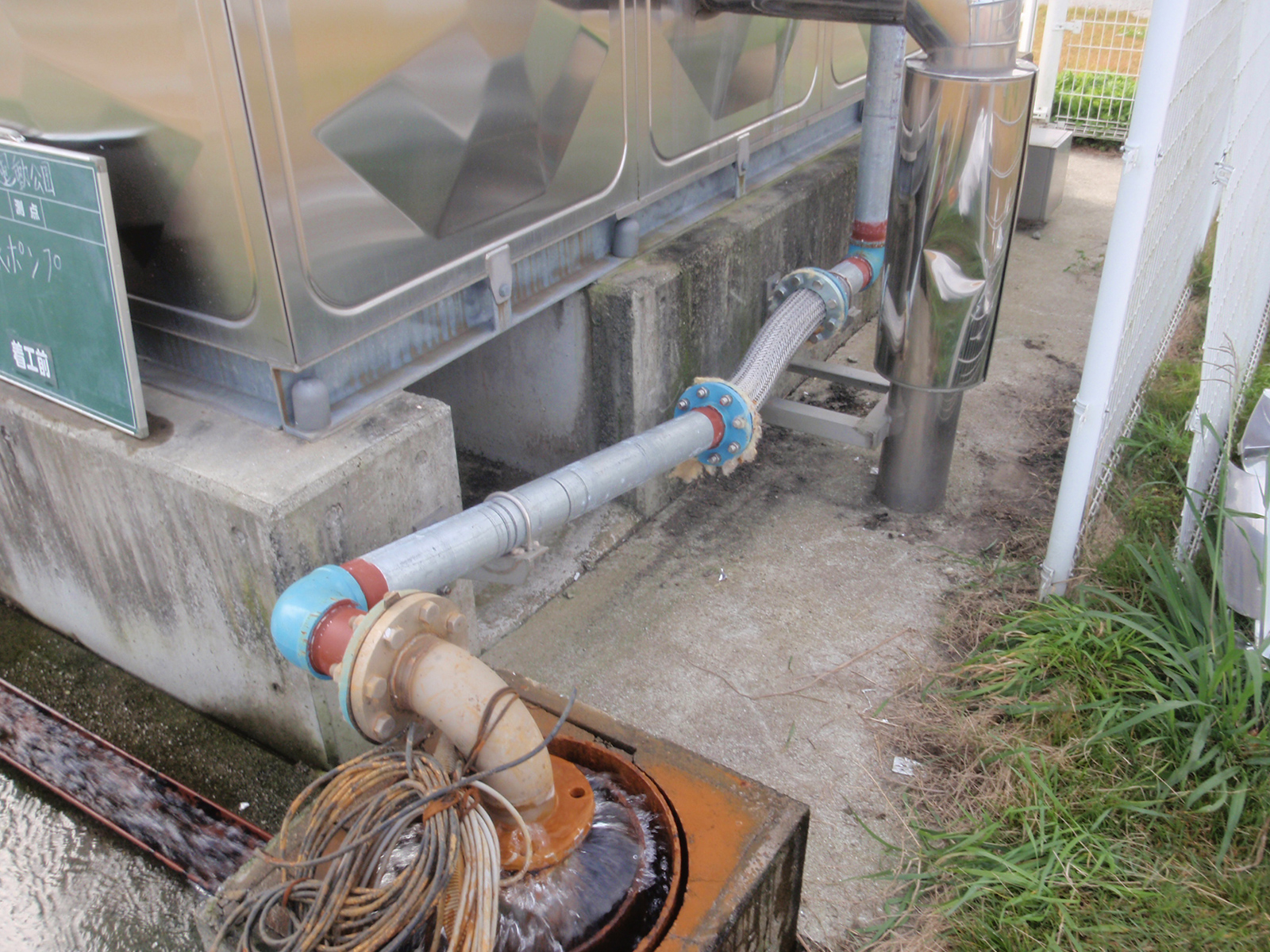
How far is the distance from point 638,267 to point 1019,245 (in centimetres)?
342

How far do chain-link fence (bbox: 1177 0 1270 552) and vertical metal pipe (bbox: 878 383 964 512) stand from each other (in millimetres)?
770

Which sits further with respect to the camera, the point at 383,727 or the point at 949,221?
the point at 949,221

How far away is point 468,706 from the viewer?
145 cm

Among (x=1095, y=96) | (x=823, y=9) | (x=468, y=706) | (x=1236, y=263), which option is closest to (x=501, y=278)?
(x=823, y=9)

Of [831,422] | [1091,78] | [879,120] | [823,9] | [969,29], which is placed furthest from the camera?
[1091,78]

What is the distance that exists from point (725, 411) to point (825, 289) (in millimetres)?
848

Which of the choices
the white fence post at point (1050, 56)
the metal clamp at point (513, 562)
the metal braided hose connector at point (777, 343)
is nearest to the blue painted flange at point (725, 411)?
the metal braided hose connector at point (777, 343)

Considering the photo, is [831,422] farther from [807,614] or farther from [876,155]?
[876,155]

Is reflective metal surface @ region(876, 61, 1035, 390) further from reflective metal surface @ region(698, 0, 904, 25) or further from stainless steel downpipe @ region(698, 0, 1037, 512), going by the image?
reflective metal surface @ region(698, 0, 904, 25)

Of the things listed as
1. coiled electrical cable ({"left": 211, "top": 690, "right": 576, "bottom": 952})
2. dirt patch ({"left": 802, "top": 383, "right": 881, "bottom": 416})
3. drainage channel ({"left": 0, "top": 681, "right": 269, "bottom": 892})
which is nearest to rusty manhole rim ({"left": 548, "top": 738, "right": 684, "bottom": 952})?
coiled electrical cable ({"left": 211, "top": 690, "right": 576, "bottom": 952})

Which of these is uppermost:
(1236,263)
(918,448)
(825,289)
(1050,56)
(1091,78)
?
(1050,56)

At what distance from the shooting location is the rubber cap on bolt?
182 cm

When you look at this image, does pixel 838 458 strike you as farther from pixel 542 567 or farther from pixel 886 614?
pixel 542 567

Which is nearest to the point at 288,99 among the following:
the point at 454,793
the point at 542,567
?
the point at 454,793
